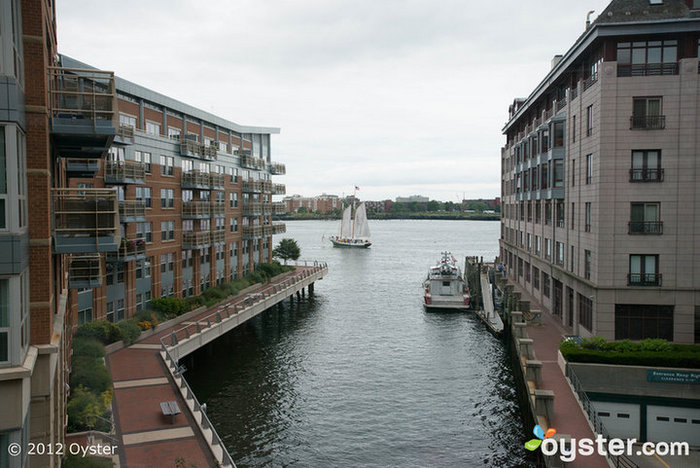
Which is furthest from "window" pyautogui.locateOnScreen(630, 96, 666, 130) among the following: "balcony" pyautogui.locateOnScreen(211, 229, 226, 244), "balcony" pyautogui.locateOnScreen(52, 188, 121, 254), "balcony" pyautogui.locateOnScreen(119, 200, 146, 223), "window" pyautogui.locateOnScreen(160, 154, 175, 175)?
"balcony" pyautogui.locateOnScreen(211, 229, 226, 244)

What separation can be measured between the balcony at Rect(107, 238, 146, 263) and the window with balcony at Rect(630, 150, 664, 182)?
30606 millimetres

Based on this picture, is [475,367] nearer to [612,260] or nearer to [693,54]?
[612,260]

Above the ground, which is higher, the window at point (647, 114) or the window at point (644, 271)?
the window at point (647, 114)

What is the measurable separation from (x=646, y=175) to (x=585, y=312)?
355 inches

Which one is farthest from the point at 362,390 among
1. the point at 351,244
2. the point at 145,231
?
the point at 351,244

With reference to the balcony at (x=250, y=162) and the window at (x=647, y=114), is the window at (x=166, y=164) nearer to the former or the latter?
the balcony at (x=250, y=162)

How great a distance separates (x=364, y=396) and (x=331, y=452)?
24.7 ft

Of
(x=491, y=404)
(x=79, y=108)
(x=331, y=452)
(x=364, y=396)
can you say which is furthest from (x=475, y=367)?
(x=79, y=108)

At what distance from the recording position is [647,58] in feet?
102

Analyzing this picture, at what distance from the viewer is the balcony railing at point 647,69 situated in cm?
3091

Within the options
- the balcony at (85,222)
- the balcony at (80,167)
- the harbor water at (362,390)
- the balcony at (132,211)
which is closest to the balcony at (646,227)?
the harbor water at (362,390)

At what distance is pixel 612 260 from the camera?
3150 cm

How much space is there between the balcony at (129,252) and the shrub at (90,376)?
1216 cm

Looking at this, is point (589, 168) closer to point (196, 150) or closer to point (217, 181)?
point (196, 150)
